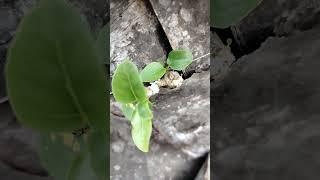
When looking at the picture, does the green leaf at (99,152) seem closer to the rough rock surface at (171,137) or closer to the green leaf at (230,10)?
the rough rock surface at (171,137)

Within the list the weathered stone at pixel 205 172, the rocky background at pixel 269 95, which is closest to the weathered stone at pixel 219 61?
the rocky background at pixel 269 95

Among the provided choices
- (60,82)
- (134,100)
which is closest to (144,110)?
(134,100)

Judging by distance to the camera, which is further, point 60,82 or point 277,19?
point 277,19

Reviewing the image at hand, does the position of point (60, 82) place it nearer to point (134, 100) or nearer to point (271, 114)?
point (134, 100)

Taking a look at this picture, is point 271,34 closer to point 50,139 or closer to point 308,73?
point 308,73

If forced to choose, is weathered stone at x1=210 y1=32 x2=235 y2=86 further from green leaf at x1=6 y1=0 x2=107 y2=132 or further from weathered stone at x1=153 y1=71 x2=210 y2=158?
green leaf at x1=6 y1=0 x2=107 y2=132

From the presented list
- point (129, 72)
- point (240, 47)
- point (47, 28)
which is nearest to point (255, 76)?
point (240, 47)
